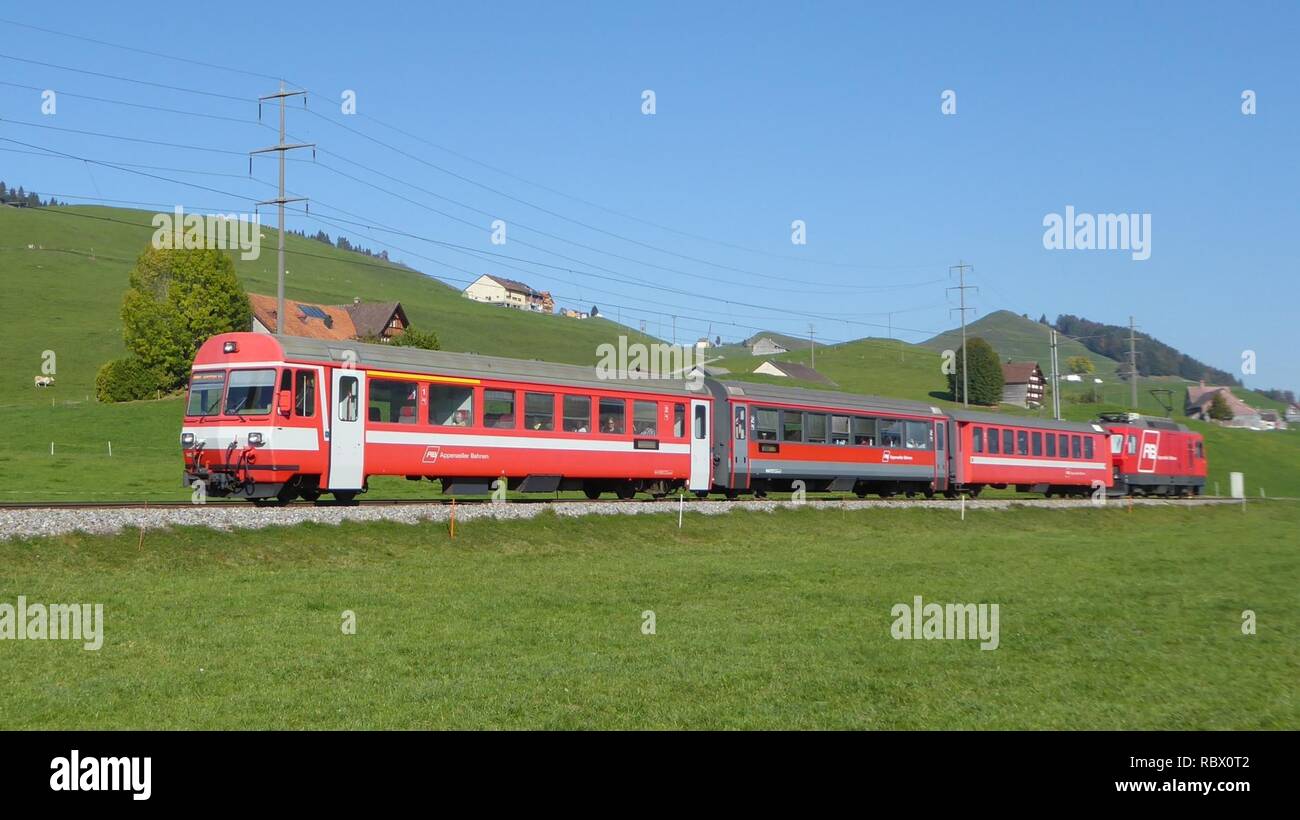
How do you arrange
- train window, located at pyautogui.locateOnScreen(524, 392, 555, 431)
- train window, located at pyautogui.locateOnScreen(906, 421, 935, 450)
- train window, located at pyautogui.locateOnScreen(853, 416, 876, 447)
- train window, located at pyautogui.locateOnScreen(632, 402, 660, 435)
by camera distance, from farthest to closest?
train window, located at pyautogui.locateOnScreen(906, 421, 935, 450) → train window, located at pyautogui.locateOnScreen(853, 416, 876, 447) → train window, located at pyautogui.locateOnScreen(632, 402, 660, 435) → train window, located at pyautogui.locateOnScreen(524, 392, 555, 431)

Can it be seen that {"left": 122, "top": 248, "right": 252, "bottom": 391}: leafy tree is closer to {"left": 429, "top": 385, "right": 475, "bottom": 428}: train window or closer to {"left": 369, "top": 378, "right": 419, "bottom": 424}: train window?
{"left": 429, "top": 385, "right": 475, "bottom": 428}: train window

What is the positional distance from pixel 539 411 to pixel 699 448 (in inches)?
274

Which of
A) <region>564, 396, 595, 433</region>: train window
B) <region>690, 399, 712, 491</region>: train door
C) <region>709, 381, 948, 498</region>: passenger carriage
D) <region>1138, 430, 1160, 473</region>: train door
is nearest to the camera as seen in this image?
<region>564, 396, 595, 433</region>: train window

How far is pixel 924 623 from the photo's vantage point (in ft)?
51.4

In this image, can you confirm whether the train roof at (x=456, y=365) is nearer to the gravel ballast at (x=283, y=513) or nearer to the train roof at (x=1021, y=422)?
the gravel ballast at (x=283, y=513)

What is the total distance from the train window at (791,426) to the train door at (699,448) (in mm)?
3350

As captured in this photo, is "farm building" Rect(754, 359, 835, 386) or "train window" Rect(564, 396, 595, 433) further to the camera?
"farm building" Rect(754, 359, 835, 386)

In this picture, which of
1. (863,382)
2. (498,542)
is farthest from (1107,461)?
(863,382)

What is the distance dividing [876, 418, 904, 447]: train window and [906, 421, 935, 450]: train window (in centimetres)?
62

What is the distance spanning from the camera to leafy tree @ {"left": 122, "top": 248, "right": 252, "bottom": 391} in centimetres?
8256

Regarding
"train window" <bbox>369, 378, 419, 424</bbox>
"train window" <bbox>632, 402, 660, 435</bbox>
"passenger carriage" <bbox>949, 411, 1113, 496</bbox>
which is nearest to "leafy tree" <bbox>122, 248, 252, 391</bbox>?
"passenger carriage" <bbox>949, 411, 1113, 496</bbox>
